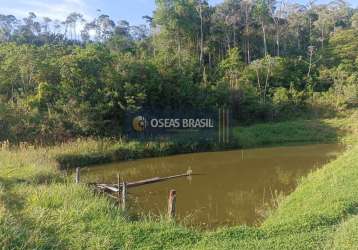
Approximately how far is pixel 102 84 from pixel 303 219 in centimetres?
1214

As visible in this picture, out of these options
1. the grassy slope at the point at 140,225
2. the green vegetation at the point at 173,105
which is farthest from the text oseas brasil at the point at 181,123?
the grassy slope at the point at 140,225

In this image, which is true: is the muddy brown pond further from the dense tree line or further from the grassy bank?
the dense tree line

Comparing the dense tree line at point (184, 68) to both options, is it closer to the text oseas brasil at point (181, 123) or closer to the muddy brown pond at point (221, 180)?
the text oseas brasil at point (181, 123)

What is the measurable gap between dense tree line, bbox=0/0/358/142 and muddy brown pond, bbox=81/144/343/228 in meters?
3.22

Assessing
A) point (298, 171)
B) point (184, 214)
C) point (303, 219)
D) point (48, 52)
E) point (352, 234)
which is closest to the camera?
point (352, 234)

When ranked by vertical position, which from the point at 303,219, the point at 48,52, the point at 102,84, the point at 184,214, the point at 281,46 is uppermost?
the point at 281,46

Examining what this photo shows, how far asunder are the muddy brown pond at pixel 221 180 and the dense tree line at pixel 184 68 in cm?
322

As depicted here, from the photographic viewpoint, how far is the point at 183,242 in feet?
14.4

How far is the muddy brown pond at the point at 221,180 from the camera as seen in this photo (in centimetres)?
704

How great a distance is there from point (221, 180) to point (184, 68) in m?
11.4

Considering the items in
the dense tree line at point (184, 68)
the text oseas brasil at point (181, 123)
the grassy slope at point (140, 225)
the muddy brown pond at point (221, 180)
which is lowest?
the muddy brown pond at point (221, 180)

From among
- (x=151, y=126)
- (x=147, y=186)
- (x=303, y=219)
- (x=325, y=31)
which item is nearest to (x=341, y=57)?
(x=325, y=31)

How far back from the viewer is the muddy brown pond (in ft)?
23.1

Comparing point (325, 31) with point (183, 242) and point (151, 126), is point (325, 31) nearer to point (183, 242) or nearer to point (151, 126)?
point (151, 126)
